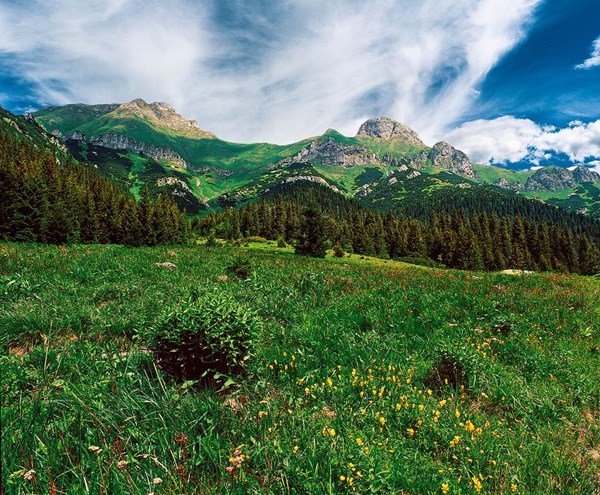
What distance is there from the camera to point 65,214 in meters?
55.9

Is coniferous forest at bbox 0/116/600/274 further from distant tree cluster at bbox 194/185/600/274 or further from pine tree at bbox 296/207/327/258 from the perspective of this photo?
distant tree cluster at bbox 194/185/600/274

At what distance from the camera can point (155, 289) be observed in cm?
1138

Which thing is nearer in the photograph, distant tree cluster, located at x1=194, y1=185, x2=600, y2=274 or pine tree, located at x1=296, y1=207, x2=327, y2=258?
pine tree, located at x1=296, y1=207, x2=327, y2=258

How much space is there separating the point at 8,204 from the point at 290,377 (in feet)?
218

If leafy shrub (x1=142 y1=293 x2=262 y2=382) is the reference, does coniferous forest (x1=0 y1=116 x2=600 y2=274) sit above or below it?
above

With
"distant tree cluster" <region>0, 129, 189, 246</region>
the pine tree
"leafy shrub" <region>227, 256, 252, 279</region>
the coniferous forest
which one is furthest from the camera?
the pine tree

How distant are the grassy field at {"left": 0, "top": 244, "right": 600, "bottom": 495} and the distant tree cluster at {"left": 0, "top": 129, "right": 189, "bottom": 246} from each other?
53.6 metres

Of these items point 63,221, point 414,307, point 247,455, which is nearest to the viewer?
point 247,455

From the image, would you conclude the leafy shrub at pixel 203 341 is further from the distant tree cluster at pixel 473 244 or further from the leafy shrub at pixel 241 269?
the distant tree cluster at pixel 473 244

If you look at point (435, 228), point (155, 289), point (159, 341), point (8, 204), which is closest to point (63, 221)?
point (8, 204)

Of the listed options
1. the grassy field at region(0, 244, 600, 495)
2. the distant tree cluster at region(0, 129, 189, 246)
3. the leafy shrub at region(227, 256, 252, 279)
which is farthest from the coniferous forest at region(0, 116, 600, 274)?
the grassy field at region(0, 244, 600, 495)

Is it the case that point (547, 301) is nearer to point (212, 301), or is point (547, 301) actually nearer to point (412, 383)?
point (412, 383)

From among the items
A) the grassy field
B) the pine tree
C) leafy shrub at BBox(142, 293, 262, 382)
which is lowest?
the grassy field

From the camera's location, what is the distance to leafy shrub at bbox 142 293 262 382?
5215 millimetres
